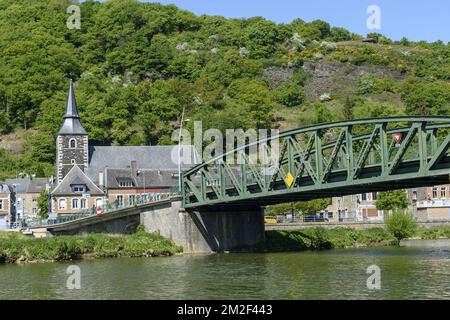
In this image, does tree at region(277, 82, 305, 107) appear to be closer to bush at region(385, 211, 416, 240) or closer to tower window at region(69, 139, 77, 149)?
tower window at region(69, 139, 77, 149)

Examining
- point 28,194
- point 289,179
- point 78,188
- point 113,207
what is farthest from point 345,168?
point 28,194

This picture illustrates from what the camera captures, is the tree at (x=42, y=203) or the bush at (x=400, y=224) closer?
the bush at (x=400, y=224)

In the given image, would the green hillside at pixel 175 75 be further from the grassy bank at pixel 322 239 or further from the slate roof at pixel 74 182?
the grassy bank at pixel 322 239

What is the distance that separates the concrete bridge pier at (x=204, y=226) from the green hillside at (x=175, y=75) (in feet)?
178

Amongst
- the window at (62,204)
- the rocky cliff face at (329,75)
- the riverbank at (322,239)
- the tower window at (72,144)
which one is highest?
the rocky cliff face at (329,75)

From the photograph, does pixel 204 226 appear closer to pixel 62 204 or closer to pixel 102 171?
pixel 62 204

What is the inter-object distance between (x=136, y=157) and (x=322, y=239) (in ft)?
124

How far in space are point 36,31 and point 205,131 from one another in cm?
6396

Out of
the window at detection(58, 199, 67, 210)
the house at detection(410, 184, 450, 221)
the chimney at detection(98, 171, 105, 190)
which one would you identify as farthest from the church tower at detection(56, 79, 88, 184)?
the house at detection(410, 184, 450, 221)

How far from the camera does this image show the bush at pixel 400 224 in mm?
76562


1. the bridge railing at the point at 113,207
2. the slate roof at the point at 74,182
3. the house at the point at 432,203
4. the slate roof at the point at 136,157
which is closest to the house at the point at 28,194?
the slate roof at the point at 136,157

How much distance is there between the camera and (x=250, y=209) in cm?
6650
